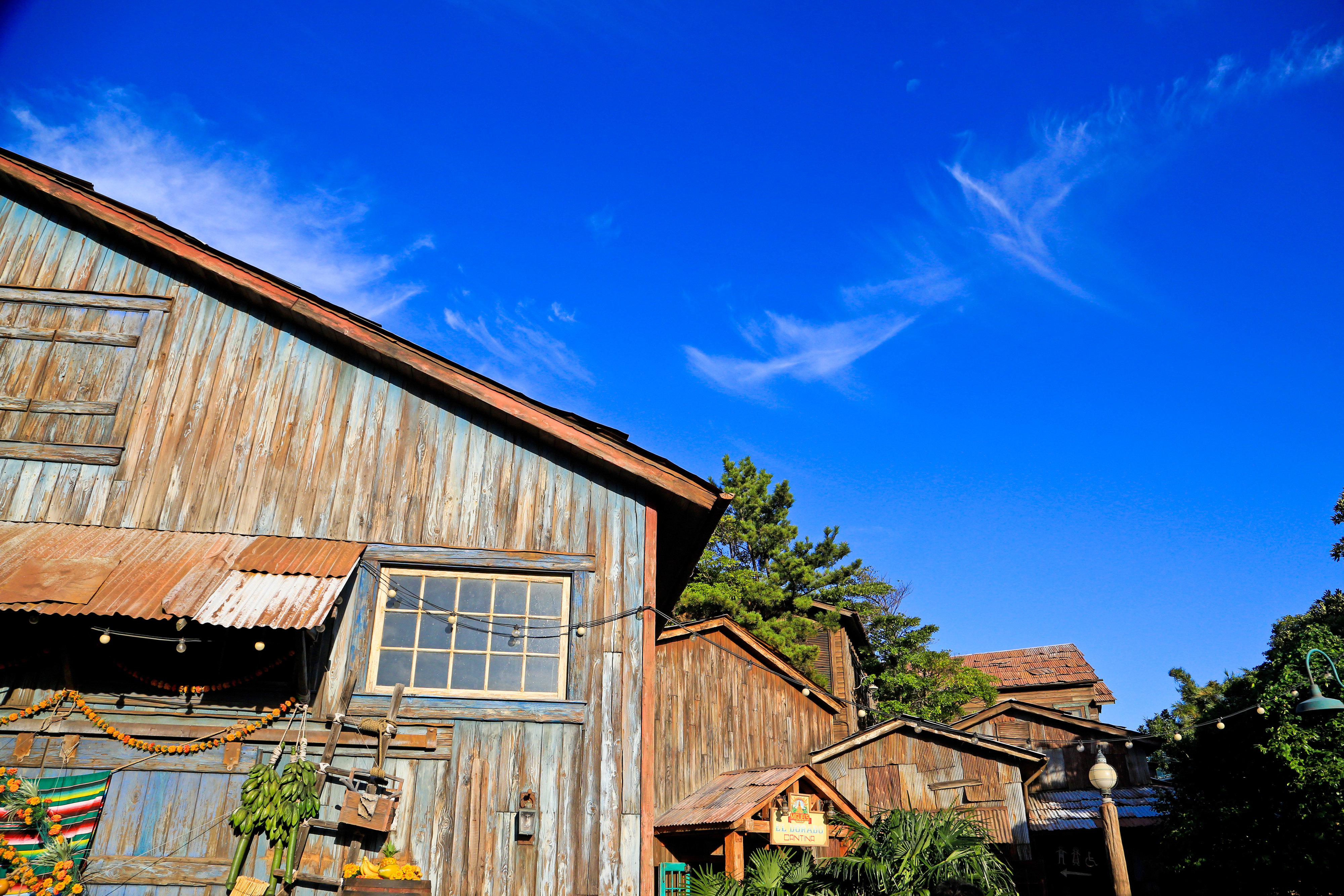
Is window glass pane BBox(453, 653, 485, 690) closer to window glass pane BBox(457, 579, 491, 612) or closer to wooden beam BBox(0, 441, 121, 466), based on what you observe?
window glass pane BBox(457, 579, 491, 612)

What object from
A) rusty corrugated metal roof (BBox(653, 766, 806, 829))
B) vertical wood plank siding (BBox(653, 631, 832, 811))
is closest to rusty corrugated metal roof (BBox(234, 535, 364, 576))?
rusty corrugated metal roof (BBox(653, 766, 806, 829))

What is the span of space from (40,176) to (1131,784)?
3047 cm

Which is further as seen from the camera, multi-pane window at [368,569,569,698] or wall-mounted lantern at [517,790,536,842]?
multi-pane window at [368,569,569,698]

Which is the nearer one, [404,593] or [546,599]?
[404,593]

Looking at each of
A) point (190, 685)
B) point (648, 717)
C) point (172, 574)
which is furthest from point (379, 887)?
point (172, 574)

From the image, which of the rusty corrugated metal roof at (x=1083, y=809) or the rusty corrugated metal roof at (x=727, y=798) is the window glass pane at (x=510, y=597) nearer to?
the rusty corrugated metal roof at (x=727, y=798)

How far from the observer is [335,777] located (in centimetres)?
882

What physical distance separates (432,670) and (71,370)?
5.86 metres

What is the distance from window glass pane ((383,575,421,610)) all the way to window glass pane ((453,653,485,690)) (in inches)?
31.1

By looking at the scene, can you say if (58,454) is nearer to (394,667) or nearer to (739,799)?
(394,667)

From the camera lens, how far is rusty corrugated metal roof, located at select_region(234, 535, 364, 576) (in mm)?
9188

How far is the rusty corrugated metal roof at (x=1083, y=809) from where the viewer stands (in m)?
24.5

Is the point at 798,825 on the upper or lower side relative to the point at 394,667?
lower

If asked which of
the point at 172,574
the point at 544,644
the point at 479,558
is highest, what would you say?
the point at 479,558
